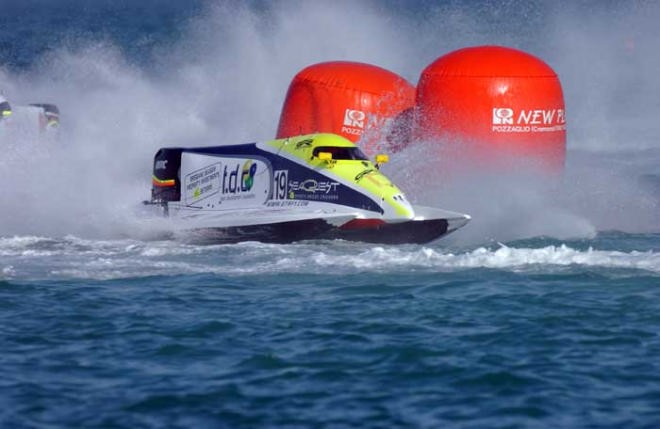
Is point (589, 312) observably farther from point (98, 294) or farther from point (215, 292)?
point (98, 294)

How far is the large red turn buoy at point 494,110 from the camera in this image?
61.8ft

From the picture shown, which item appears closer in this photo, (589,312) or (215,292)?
(589,312)

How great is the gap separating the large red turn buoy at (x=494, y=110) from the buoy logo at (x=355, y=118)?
139 centimetres

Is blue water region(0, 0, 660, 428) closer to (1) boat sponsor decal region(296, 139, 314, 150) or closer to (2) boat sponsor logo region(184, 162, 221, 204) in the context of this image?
(2) boat sponsor logo region(184, 162, 221, 204)

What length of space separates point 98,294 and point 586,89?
89.5 ft

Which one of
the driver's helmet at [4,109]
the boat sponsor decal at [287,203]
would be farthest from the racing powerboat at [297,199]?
the driver's helmet at [4,109]

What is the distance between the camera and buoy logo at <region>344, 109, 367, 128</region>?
2066 centimetres

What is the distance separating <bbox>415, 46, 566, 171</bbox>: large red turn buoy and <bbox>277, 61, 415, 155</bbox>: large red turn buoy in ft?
3.43

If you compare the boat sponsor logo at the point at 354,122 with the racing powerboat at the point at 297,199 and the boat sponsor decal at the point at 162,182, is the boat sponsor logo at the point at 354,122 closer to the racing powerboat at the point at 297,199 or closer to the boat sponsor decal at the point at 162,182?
the racing powerboat at the point at 297,199

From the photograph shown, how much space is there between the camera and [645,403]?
860 centimetres

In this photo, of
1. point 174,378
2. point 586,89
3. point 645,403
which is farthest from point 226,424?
point 586,89

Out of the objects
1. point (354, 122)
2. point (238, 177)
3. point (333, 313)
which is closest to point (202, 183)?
point (238, 177)

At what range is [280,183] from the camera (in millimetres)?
16828

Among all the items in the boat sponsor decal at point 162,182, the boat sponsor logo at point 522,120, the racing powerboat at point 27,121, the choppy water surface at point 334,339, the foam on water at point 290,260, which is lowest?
the choppy water surface at point 334,339
